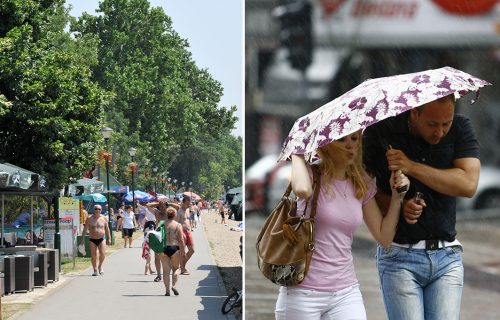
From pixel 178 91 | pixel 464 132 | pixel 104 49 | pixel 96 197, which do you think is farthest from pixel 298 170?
pixel 178 91

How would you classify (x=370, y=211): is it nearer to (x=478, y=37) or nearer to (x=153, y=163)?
(x=478, y=37)

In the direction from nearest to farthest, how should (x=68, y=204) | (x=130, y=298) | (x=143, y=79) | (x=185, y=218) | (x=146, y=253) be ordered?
(x=130, y=298), (x=185, y=218), (x=146, y=253), (x=68, y=204), (x=143, y=79)

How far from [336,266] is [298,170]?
354mm

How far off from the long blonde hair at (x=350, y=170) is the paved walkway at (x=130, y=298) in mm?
7576

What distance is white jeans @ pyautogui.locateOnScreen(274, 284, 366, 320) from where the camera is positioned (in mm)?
3715

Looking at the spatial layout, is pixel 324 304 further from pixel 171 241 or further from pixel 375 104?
pixel 171 241

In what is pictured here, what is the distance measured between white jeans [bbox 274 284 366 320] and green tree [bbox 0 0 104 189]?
16.1 metres

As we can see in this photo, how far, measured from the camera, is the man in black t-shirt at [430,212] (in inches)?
146

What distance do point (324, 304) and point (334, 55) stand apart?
12.9 feet

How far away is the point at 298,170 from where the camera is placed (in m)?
3.70

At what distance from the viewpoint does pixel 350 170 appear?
372 cm

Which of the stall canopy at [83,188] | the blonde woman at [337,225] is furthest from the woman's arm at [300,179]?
the stall canopy at [83,188]

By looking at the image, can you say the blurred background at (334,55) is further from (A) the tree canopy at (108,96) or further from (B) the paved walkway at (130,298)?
(A) the tree canopy at (108,96)

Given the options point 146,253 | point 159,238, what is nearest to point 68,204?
point 146,253
